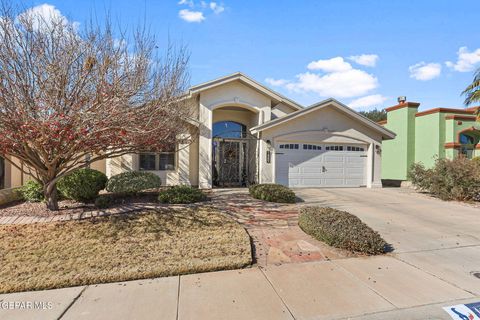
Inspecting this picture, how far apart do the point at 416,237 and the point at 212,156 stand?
9.32 m

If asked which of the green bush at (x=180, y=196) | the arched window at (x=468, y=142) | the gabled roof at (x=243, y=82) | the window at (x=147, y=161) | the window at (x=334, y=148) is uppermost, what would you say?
the gabled roof at (x=243, y=82)

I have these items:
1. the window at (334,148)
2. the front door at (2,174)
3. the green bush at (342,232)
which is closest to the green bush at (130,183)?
the front door at (2,174)

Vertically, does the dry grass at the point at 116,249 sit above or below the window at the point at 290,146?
below

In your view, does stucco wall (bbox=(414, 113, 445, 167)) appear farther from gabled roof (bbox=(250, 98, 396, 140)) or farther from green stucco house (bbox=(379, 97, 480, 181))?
gabled roof (bbox=(250, 98, 396, 140))

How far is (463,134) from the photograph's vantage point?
61.2ft

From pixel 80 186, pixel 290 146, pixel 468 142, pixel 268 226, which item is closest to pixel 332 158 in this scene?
pixel 290 146

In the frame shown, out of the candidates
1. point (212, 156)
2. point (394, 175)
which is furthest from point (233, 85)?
point (394, 175)

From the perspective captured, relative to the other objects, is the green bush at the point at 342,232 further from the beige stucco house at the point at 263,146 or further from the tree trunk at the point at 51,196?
the beige stucco house at the point at 263,146

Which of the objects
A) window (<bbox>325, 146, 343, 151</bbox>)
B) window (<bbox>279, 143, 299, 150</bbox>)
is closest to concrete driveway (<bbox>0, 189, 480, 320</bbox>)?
window (<bbox>279, 143, 299, 150</bbox>)

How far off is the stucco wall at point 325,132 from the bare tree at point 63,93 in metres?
6.97

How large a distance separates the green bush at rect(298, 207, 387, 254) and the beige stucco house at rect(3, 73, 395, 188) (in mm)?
6860

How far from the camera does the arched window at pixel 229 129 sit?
14.6m

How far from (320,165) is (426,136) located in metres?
10.8

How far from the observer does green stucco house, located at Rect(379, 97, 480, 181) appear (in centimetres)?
1823
